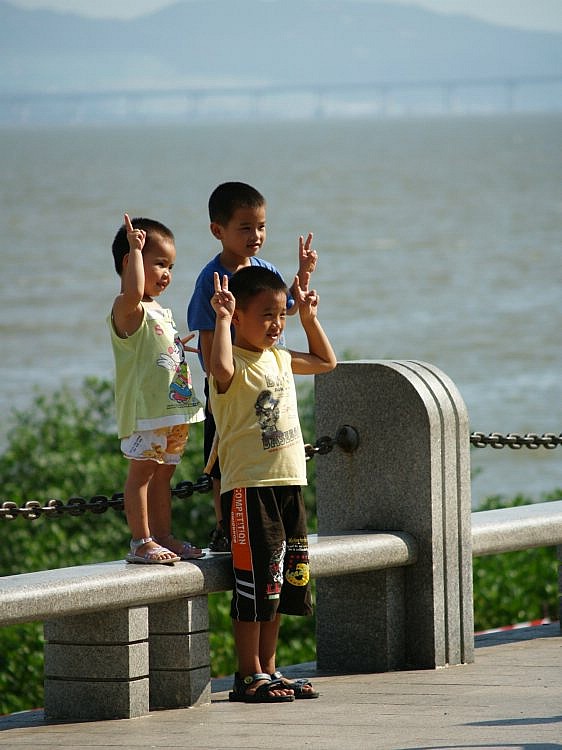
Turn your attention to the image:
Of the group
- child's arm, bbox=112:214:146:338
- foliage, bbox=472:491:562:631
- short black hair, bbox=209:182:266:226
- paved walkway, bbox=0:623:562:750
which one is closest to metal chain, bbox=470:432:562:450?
Answer: paved walkway, bbox=0:623:562:750

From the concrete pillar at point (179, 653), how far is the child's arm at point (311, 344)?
0.92m

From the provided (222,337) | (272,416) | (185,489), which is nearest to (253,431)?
(272,416)

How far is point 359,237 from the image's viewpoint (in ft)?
253

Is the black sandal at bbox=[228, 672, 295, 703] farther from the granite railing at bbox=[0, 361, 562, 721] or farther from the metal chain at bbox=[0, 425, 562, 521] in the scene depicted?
the metal chain at bbox=[0, 425, 562, 521]

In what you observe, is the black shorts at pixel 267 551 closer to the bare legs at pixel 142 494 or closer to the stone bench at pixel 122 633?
the stone bench at pixel 122 633

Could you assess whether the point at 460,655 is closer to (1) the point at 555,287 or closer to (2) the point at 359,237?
(1) the point at 555,287


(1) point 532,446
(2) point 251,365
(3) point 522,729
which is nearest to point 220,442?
(2) point 251,365

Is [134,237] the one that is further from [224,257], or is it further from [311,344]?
[311,344]

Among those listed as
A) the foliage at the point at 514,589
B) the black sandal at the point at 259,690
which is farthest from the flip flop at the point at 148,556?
the foliage at the point at 514,589

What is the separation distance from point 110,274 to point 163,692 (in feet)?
179

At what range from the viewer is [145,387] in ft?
19.2

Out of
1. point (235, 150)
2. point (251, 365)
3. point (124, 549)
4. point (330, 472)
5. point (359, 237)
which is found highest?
point (235, 150)

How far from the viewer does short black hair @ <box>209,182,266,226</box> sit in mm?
6113

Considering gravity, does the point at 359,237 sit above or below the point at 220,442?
above
